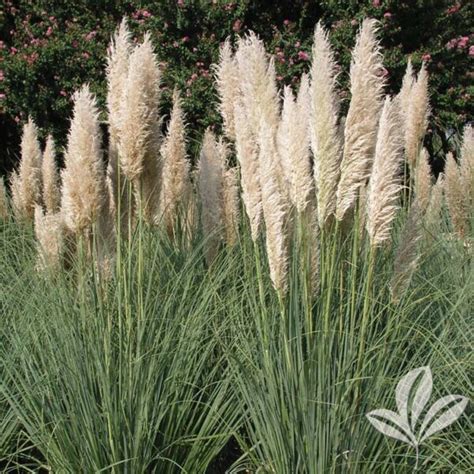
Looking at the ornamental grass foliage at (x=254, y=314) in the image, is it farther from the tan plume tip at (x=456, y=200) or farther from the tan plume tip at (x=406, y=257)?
the tan plume tip at (x=456, y=200)

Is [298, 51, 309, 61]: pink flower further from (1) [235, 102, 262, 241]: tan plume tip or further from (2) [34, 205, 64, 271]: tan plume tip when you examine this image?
(1) [235, 102, 262, 241]: tan plume tip

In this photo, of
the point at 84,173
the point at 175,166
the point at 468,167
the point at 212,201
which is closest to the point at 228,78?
the point at 175,166

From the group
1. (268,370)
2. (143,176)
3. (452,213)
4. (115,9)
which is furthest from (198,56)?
(268,370)

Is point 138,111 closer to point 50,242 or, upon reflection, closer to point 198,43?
point 50,242

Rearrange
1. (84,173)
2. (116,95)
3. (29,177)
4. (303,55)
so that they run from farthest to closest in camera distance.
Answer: (303,55) → (29,177) → (116,95) → (84,173)

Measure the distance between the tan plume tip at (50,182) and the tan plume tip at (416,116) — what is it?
90.7 inches

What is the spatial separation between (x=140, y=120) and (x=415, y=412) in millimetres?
1633

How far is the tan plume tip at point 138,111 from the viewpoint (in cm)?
342

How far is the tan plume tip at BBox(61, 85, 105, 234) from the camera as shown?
343 cm

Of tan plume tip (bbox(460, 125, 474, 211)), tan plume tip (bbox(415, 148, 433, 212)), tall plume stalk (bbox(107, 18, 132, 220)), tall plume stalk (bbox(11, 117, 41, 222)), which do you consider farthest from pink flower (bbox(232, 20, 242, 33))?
tall plume stalk (bbox(107, 18, 132, 220))

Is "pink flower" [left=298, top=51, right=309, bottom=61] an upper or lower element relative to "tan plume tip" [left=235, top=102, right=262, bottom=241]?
upper

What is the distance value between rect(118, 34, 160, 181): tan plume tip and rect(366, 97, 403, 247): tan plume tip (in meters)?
1.07

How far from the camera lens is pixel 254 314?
124 inches

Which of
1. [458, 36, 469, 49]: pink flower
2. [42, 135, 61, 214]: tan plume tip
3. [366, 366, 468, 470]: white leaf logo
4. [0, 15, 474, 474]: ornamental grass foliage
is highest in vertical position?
[458, 36, 469, 49]: pink flower
